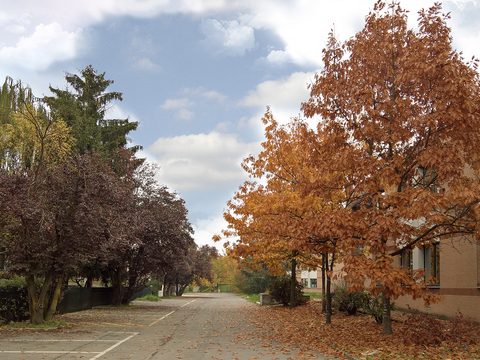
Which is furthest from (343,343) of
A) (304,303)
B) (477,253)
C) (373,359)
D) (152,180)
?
(152,180)

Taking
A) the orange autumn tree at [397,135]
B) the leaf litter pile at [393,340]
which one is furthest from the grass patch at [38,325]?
the orange autumn tree at [397,135]

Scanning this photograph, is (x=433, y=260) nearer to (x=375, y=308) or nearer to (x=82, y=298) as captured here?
(x=375, y=308)

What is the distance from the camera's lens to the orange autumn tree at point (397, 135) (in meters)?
11.0

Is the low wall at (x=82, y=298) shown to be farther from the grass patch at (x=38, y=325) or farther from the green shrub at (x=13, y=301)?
the grass patch at (x=38, y=325)

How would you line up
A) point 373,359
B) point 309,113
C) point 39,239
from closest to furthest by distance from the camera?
point 373,359, point 309,113, point 39,239

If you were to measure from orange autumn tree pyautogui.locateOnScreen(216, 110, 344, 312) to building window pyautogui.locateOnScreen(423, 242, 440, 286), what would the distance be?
16.1ft

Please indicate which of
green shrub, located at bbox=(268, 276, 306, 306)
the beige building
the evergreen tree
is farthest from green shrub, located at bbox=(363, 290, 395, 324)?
the evergreen tree

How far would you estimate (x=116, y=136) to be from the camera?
3834cm

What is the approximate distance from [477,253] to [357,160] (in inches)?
326

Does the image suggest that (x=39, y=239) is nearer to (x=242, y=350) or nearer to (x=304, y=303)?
(x=242, y=350)

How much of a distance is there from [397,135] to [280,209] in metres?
7.01

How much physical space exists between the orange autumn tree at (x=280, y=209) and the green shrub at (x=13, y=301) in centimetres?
1012

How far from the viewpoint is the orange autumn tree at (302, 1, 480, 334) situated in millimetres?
10992

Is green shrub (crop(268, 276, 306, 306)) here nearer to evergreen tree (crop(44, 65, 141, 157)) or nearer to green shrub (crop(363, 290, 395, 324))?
green shrub (crop(363, 290, 395, 324))
